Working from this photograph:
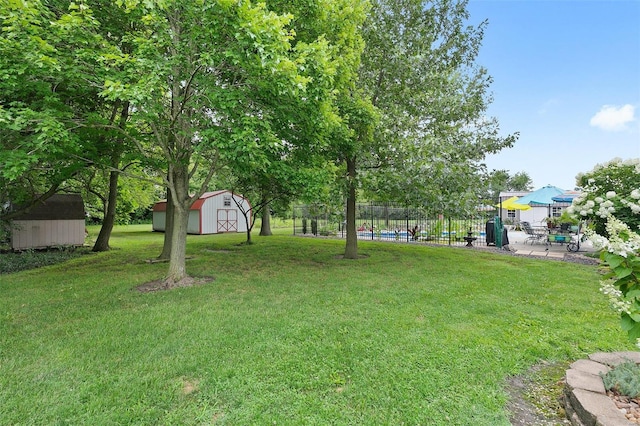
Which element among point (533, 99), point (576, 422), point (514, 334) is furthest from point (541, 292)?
point (533, 99)

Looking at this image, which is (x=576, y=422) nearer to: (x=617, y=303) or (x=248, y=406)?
(x=617, y=303)

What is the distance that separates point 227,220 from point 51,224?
10809 mm

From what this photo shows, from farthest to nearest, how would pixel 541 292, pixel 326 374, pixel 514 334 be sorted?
pixel 541 292, pixel 514 334, pixel 326 374

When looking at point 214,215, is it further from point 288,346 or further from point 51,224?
point 288,346

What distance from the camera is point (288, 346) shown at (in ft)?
11.1

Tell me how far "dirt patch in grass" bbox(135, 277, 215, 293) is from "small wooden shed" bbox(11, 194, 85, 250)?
893cm

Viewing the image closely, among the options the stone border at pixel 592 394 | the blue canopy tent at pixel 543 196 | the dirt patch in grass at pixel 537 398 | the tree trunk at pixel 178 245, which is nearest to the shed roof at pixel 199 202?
the tree trunk at pixel 178 245

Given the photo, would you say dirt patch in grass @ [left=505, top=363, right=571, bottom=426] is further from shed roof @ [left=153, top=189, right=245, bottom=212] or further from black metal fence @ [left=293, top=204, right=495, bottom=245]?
shed roof @ [left=153, top=189, right=245, bottom=212]

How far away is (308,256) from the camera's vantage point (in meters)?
10.0

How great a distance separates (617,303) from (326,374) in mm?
2233

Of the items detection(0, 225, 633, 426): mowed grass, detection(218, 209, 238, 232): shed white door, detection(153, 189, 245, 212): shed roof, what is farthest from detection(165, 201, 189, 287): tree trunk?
detection(218, 209, 238, 232): shed white door

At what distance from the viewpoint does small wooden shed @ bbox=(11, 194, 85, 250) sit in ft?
39.1

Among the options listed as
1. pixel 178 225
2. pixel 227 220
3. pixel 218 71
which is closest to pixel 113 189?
pixel 178 225

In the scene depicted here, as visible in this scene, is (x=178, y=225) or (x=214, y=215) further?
(x=214, y=215)
